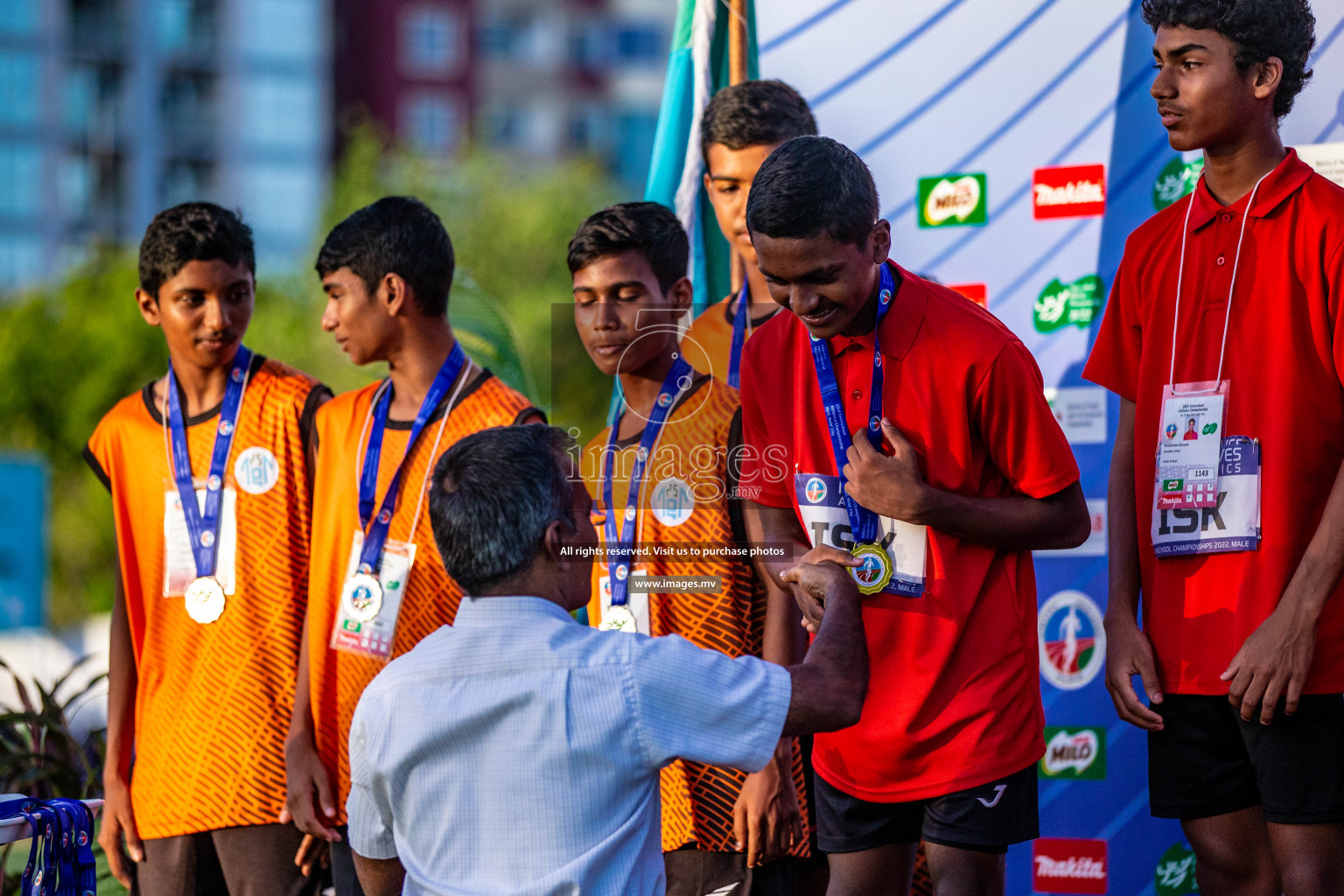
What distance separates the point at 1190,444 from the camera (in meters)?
2.63

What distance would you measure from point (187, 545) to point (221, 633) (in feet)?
0.84

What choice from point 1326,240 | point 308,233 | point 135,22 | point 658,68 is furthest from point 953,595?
point 658,68

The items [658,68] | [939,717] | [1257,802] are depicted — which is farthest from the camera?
[658,68]

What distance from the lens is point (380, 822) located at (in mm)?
2219

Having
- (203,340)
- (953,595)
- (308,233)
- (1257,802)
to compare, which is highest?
(308,233)

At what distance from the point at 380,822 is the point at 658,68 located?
200ft

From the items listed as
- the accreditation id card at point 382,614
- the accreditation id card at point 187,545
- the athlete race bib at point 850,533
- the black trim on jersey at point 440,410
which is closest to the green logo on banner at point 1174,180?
the athlete race bib at point 850,533

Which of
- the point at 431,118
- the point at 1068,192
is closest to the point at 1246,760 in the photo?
the point at 1068,192

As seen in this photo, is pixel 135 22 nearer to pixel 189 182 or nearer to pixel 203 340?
pixel 189 182

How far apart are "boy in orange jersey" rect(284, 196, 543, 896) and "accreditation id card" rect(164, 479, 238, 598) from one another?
0.82 ft

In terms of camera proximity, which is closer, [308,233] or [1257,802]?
[1257,802]

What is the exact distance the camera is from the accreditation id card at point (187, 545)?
140 inches

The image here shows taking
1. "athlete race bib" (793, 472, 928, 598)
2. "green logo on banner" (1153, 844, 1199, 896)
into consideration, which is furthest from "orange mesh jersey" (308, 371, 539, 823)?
"green logo on banner" (1153, 844, 1199, 896)

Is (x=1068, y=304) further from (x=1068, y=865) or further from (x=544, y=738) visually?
(x=544, y=738)
